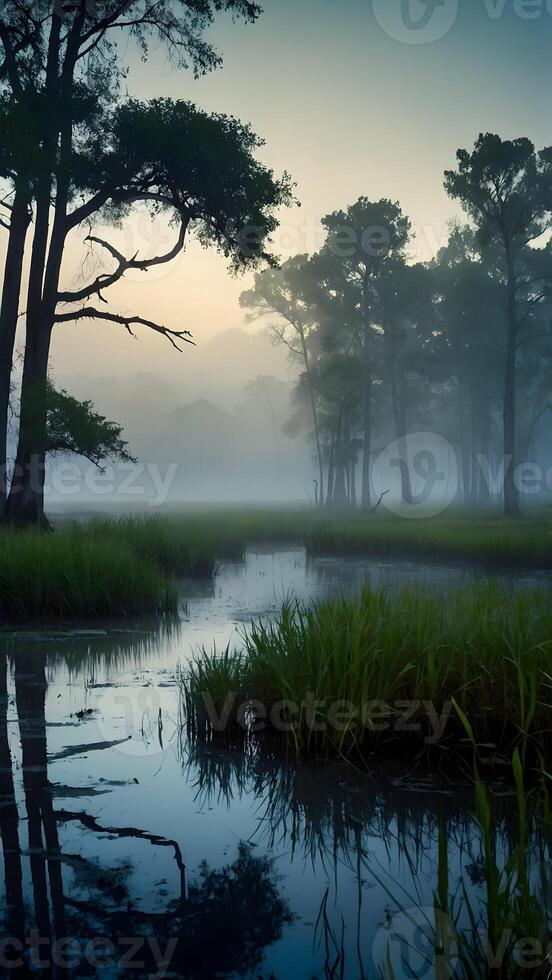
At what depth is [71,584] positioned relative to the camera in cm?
1137

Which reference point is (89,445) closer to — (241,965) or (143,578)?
(143,578)

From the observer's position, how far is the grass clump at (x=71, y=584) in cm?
1134

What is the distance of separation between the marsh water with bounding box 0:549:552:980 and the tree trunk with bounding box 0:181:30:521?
1121cm

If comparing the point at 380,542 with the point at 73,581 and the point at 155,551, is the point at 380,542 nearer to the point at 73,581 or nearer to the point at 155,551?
the point at 155,551

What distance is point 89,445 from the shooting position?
53.2 ft

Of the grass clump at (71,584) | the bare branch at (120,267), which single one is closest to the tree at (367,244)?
the bare branch at (120,267)

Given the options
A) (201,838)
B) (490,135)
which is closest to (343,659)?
→ (201,838)

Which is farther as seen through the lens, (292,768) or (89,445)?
(89,445)

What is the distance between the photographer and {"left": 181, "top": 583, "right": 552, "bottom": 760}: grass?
5383 mm

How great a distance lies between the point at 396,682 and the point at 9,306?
1406 centimetres

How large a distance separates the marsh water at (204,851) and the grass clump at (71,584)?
458 cm

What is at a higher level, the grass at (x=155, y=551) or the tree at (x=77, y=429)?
the tree at (x=77, y=429)

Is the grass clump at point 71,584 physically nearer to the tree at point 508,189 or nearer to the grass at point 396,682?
the grass at point 396,682

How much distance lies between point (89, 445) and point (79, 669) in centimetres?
858
